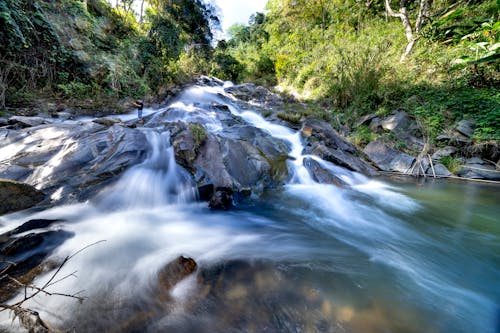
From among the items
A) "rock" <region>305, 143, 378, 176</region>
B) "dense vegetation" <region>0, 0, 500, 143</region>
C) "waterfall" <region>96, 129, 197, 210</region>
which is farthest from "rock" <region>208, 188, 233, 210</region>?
"dense vegetation" <region>0, 0, 500, 143</region>

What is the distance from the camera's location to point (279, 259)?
2506mm

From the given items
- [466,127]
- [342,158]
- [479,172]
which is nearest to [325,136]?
[342,158]

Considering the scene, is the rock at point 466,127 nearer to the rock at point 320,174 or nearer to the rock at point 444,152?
the rock at point 444,152

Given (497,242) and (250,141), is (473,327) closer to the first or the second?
(497,242)

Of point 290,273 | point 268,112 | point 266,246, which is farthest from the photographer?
point 268,112

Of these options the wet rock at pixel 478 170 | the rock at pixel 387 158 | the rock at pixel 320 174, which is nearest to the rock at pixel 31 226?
the rock at pixel 320 174

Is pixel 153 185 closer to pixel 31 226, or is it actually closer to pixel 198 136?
pixel 198 136

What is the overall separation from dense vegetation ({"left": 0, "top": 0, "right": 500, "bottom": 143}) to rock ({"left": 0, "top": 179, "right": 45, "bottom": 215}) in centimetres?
476

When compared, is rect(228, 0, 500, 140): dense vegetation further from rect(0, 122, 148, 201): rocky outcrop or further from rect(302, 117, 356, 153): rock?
rect(0, 122, 148, 201): rocky outcrop

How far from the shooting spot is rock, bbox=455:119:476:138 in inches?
239

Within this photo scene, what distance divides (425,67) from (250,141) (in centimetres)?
772

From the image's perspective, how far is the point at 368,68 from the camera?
8398mm

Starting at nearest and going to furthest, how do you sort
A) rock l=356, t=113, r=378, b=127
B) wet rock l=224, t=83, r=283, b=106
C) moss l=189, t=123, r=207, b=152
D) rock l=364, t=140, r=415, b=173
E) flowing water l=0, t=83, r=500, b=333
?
flowing water l=0, t=83, r=500, b=333, moss l=189, t=123, r=207, b=152, rock l=364, t=140, r=415, b=173, rock l=356, t=113, r=378, b=127, wet rock l=224, t=83, r=283, b=106

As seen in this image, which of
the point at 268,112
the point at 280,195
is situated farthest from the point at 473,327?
the point at 268,112
